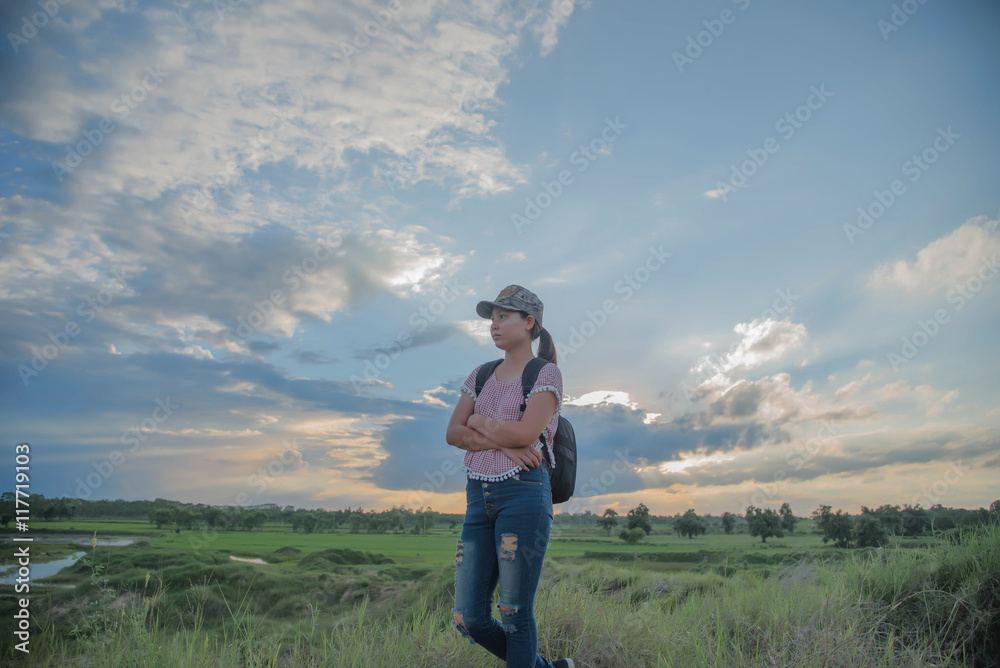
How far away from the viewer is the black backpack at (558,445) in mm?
3775

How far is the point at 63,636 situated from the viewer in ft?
15.0

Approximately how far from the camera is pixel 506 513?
3438 millimetres

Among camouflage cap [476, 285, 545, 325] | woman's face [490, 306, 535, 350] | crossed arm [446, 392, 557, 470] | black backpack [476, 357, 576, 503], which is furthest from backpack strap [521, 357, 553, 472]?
camouflage cap [476, 285, 545, 325]

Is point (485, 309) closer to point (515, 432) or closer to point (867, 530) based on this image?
point (515, 432)

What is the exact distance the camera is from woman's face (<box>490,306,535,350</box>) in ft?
13.2

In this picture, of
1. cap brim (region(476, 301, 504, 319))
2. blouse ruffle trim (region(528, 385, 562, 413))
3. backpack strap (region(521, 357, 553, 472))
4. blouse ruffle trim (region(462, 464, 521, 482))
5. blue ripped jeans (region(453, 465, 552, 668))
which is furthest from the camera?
cap brim (region(476, 301, 504, 319))

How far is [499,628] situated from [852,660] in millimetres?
3226

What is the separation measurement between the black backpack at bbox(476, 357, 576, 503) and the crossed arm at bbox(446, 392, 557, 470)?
17 cm

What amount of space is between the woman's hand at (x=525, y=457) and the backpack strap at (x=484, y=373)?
2.18 ft

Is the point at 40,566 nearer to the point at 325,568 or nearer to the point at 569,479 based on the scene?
the point at 569,479

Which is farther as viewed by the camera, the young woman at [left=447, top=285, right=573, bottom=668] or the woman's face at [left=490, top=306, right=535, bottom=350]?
the woman's face at [left=490, top=306, right=535, bottom=350]

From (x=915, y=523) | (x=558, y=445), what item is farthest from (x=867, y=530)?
(x=558, y=445)

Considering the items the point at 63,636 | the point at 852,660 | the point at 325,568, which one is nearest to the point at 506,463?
the point at 852,660

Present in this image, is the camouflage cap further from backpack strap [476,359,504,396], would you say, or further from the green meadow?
the green meadow
